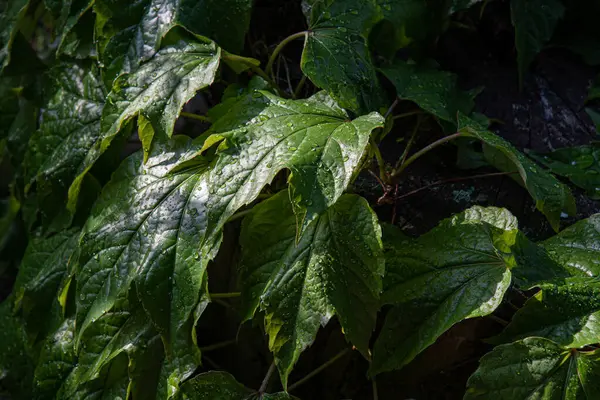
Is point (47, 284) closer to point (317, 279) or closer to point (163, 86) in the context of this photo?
point (163, 86)

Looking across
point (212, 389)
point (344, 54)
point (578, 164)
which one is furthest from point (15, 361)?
point (578, 164)

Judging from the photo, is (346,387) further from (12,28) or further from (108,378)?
(12,28)

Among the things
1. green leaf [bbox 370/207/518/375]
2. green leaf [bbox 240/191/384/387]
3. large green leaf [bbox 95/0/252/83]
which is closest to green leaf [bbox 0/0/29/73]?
large green leaf [bbox 95/0/252/83]

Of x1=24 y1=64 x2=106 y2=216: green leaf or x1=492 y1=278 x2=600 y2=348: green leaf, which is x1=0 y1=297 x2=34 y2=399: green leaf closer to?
x1=24 y1=64 x2=106 y2=216: green leaf

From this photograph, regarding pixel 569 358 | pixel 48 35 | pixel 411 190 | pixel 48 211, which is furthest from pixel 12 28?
pixel 569 358

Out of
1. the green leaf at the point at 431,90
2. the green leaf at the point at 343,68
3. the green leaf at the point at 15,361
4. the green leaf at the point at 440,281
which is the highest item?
the green leaf at the point at 343,68

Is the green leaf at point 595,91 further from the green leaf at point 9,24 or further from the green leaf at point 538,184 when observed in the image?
the green leaf at point 9,24

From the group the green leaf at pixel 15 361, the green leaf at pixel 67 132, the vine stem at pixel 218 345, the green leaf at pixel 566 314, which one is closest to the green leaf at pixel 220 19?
the green leaf at pixel 67 132
